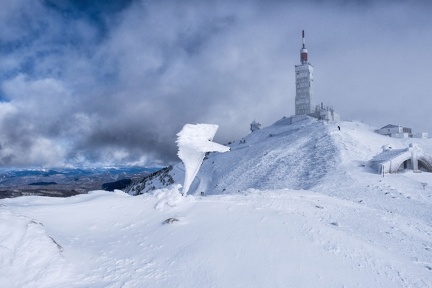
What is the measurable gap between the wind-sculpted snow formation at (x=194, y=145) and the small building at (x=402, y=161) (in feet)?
94.5

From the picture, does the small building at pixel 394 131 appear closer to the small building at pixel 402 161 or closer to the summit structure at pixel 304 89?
the summit structure at pixel 304 89

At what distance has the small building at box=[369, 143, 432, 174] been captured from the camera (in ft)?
125

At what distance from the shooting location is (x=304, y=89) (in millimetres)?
95375

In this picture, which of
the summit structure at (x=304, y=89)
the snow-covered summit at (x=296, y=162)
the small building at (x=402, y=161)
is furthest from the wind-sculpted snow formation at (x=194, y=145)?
the summit structure at (x=304, y=89)

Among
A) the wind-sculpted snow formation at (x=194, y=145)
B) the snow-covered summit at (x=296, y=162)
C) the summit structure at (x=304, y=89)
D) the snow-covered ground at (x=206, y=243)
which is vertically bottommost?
the snow-covered ground at (x=206, y=243)

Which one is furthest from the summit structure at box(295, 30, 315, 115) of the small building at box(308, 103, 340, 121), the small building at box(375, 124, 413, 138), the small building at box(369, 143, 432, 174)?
the small building at box(369, 143, 432, 174)

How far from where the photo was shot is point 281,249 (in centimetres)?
1098

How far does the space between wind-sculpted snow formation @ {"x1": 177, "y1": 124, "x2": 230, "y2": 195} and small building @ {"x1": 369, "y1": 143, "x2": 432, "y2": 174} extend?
2882cm

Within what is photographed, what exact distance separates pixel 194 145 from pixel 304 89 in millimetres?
85275

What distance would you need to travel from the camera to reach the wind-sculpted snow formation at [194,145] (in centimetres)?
1770

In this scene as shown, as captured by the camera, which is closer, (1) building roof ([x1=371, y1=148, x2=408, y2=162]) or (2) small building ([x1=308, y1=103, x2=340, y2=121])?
(1) building roof ([x1=371, y1=148, x2=408, y2=162])

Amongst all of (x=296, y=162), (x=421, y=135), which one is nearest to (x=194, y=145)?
(x=296, y=162)

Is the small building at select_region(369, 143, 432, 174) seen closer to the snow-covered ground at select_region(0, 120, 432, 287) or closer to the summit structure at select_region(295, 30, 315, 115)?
the snow-covered ground at select_region(0, 120, 432, 287)

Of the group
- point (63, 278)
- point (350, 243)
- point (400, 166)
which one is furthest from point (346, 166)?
point (63, 278)
